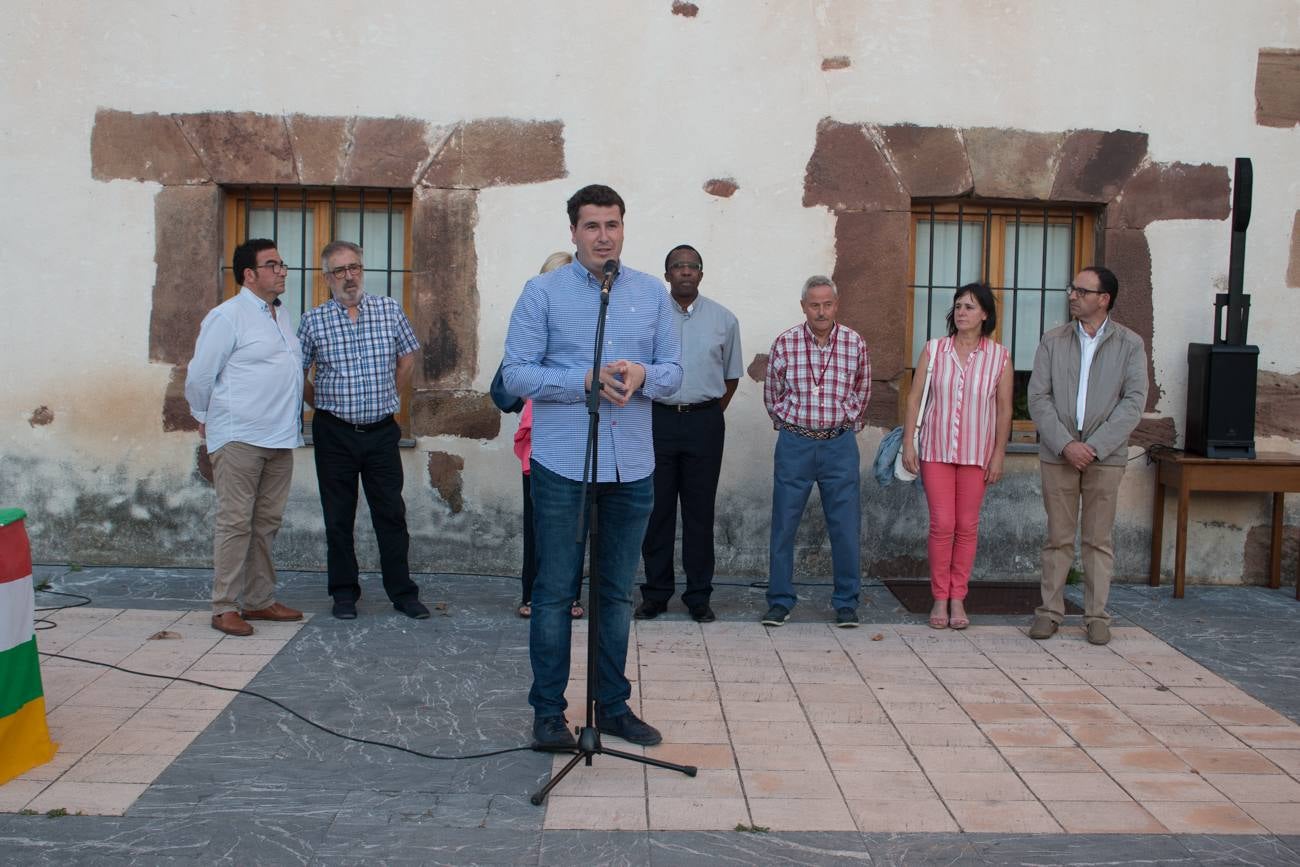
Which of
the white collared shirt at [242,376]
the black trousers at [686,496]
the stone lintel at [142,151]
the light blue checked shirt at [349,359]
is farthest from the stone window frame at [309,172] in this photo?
the black trousers at [686,496]

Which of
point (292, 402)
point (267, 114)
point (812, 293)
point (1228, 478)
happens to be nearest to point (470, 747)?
point (292, 402)

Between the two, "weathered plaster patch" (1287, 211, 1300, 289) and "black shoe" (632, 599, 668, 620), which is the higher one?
"weathered plaster patch" (1287, 211, 1300, 289)

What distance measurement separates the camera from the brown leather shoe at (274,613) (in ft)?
19.8

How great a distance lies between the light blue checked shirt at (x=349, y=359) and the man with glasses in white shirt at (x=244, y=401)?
4.4 inches

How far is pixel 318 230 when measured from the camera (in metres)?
7.28

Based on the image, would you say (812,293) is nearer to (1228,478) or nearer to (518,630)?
(518,630)

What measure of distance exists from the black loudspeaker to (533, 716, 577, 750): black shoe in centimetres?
427

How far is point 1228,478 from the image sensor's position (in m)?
6.91

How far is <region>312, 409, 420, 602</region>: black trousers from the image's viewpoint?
6090mm

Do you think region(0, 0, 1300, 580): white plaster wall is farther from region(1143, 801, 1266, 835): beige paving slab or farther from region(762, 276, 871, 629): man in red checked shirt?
region(1143, 801, 1266, 835): beige paving slab

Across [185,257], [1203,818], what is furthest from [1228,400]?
[185,257]

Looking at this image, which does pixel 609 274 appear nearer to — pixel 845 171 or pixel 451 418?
pixel 451 418

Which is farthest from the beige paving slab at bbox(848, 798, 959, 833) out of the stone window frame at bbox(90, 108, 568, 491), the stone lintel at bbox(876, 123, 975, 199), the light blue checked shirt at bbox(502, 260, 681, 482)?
the stone lintel at bbox(876, 123, 975, 199)

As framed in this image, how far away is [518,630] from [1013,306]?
3.52m
